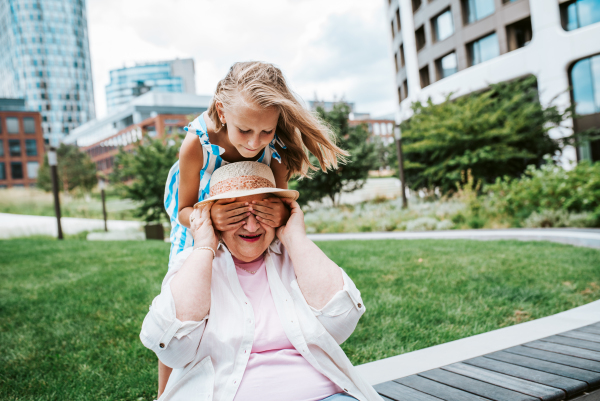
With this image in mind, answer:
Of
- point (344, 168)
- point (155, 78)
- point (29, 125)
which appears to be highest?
point (155, 78)

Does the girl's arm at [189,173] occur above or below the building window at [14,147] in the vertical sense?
below

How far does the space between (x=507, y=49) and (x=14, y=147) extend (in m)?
81.0

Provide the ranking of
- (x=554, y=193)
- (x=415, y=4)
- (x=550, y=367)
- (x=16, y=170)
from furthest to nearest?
(x=16, y=170), (x=415, y=4), (x=554, y=193), (x=550, y=367)

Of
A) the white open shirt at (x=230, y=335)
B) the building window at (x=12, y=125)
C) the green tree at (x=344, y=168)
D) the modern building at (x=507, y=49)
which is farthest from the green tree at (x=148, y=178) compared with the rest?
the building window at (x=12, y=125)

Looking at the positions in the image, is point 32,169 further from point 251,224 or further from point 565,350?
point 565,350

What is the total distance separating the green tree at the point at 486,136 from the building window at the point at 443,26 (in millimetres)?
10446

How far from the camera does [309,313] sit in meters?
1.78

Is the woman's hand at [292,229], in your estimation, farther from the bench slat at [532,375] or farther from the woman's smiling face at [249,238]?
the bench slat at [532,375]

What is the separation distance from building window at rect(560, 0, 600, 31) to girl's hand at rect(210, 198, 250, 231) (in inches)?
894

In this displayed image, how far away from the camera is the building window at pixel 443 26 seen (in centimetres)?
2583

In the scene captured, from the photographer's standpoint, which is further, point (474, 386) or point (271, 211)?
point (474, 386)

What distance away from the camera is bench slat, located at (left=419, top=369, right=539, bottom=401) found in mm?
2160

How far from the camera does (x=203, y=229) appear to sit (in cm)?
187

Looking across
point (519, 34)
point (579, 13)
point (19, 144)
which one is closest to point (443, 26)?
point (519, 34)
